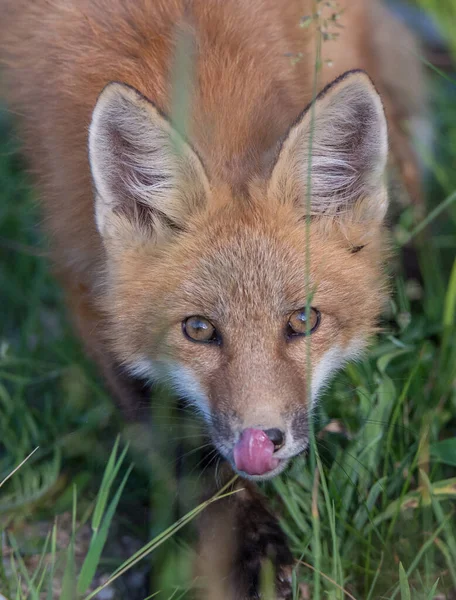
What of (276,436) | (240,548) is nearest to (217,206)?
(276,436)

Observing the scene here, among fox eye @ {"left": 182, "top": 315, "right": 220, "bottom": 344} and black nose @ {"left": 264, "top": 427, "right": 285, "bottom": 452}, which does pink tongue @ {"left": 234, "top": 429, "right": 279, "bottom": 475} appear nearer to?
black nose @ {"left": 264, "top": 427, "right": 285, "bottom": 452}

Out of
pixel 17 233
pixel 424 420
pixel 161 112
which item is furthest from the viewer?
→ pixel 17 233

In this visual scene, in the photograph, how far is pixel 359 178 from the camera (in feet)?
9.63

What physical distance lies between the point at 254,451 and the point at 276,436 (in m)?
0.08

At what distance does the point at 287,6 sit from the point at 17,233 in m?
2.10

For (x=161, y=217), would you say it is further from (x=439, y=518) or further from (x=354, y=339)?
(x=439, y=518)

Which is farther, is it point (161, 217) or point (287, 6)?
point (287, 6)

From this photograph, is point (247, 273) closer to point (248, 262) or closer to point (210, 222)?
point (248, 262)

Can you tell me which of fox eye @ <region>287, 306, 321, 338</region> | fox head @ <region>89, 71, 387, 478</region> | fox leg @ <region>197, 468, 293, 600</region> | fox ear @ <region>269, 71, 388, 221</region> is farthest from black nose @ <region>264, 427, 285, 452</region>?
fox ear @ <region>269, 71, 388, 221</region>

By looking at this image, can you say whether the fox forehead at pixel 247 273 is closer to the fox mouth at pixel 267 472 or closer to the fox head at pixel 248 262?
the fox head at pixel 248 262

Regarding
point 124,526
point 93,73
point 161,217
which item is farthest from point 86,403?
point 93,73

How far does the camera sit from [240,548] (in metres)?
3.02

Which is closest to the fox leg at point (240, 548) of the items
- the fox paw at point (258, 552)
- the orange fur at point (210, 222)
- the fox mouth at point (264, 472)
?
the fox paw at point (258, 552)

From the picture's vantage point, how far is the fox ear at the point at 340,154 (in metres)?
2.66
